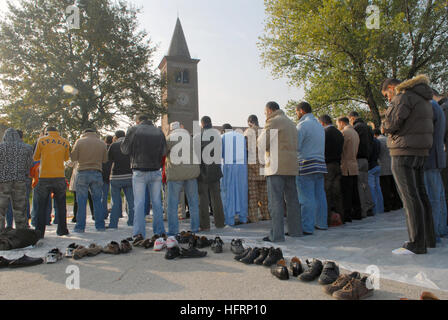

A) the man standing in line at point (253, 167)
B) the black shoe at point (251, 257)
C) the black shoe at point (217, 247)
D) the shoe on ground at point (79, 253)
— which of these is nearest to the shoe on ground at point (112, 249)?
the shoe on ground at point (79, 253)

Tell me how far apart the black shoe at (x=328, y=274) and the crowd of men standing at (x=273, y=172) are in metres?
1.45

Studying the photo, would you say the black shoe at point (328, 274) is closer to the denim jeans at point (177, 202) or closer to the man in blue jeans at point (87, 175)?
the denim jeans at point (177, 202)

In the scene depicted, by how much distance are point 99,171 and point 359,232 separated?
522 cm

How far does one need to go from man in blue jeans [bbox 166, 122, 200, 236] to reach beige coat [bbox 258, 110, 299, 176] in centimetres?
157

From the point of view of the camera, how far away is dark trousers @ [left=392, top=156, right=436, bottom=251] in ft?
12.9

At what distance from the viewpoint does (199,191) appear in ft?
22.0

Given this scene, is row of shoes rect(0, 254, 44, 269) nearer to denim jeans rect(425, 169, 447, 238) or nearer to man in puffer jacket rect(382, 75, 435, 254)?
man in puffer jacket rect(382, 75, 435, 254)

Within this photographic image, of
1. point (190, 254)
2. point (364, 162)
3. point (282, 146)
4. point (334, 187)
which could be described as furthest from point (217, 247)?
point (364, 162)

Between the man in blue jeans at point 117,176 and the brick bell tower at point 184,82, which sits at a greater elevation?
the brick bell tower at point 184,82

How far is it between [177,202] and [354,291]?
392cm

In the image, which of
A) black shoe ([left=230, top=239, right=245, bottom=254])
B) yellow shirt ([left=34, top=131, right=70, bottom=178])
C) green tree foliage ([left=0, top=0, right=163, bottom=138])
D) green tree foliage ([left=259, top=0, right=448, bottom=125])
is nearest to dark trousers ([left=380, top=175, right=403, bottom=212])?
black shoe ([left=230, top=239, right=245, bottom=254])

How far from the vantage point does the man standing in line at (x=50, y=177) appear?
245 inches
